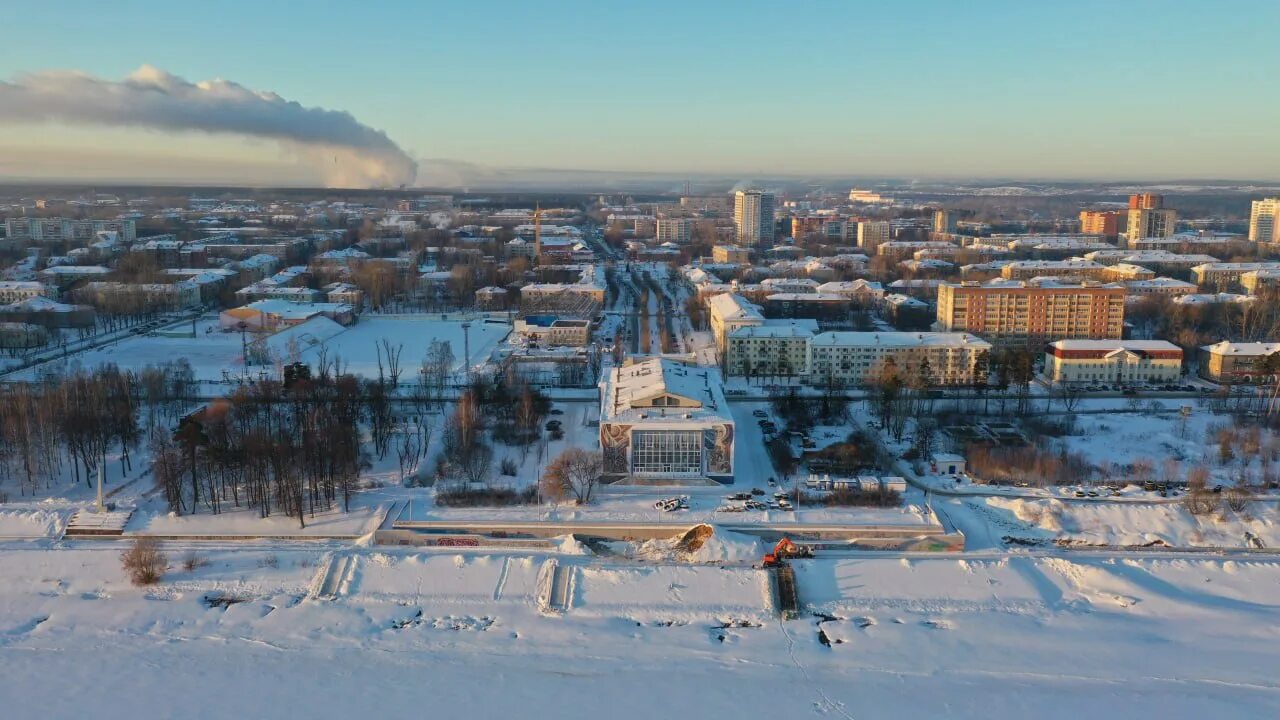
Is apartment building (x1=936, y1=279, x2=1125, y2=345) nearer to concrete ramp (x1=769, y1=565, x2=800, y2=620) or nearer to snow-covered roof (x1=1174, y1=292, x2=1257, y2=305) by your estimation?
snow-covered roof (x1=1174, y1=292, x2=1257, y2=305)

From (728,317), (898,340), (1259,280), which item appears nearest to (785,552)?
(898,340)

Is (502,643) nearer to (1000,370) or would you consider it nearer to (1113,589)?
(1113,589)

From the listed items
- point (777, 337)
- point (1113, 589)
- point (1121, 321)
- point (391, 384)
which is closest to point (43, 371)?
point (391, 384)

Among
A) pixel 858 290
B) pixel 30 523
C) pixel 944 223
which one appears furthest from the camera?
pixel 944 223

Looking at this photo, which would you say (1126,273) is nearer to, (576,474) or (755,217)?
(755,217)

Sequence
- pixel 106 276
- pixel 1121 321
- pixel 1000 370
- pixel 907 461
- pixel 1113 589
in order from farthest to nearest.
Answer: pixel 106 276, pixel 1121 321, pixel 1000 370, pixel 907 461, pixel 1113 589
